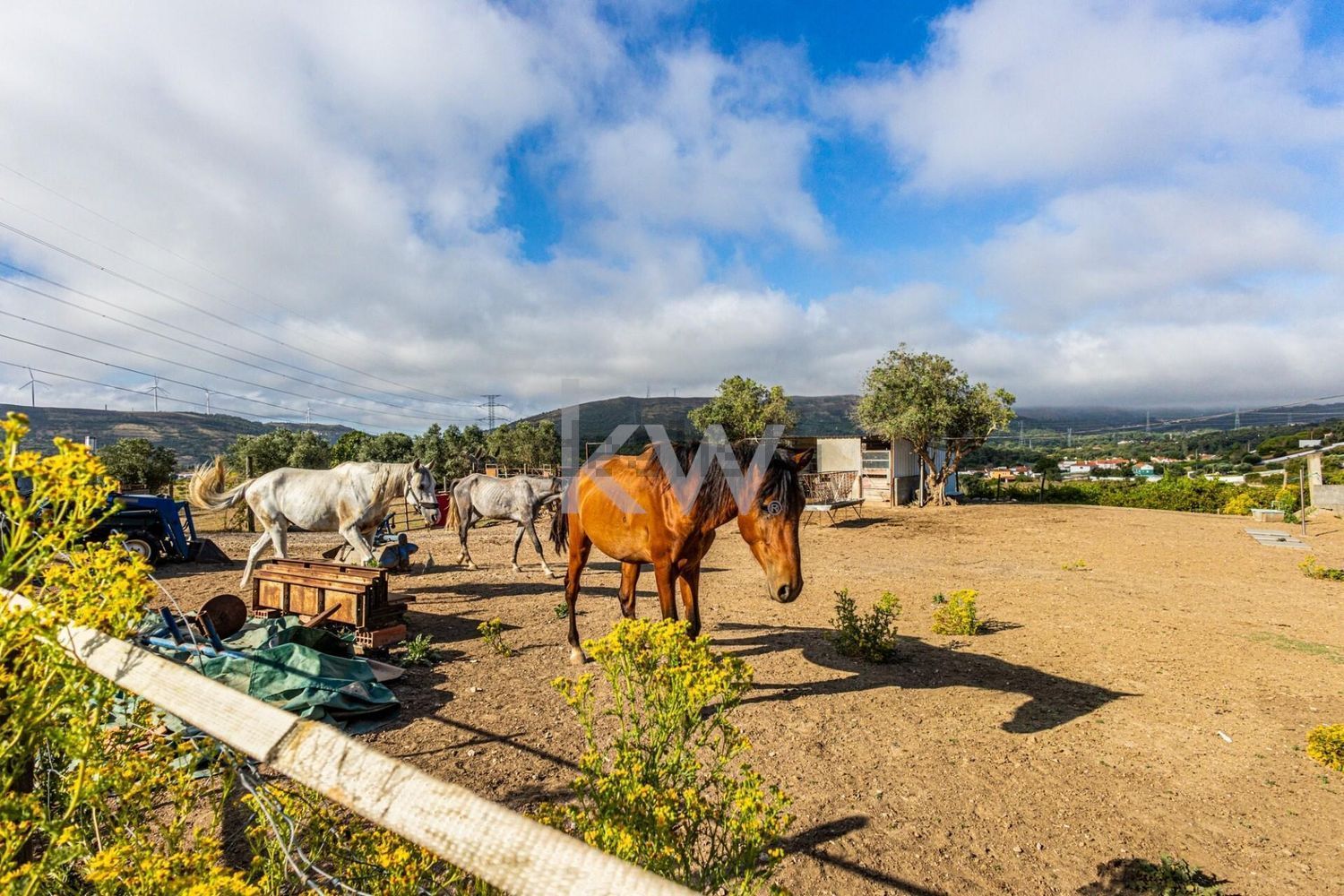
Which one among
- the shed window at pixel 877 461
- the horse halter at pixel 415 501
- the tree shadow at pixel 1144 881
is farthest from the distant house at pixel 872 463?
the tree shadow at pixel 1144 881

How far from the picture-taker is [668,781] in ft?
7.18

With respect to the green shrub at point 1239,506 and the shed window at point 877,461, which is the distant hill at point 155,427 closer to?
the shed window at point 877,461

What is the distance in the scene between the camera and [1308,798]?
3430mm

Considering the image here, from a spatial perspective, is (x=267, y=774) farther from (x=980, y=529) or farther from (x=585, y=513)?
(x=980, y=529)

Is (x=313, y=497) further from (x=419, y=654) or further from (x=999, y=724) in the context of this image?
(x=999, y=724)

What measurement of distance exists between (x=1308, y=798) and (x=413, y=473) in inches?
394

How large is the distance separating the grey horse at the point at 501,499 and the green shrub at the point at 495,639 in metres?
5.03

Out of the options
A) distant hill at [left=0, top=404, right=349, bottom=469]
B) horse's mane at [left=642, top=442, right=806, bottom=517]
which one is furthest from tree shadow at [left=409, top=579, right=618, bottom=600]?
distant hill at [left=0, top=404, right=349, bottom=469]

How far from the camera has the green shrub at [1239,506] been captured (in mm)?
20516

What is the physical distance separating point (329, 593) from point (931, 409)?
2298 centimetres

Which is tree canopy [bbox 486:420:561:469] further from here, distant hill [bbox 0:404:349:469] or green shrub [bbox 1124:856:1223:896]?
distant hill [bbox 0:404:349:469]

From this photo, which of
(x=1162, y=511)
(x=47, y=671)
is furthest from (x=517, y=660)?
(x=1162, y=511)

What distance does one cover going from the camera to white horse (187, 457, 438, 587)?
848 centimetres

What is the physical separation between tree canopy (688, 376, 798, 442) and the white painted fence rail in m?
32.3
